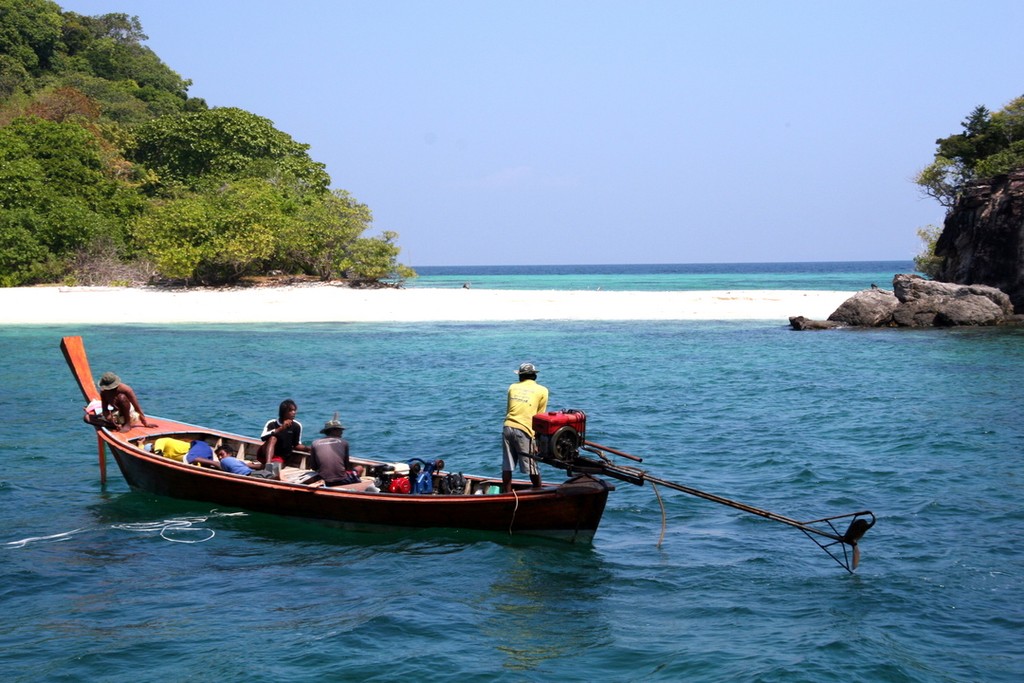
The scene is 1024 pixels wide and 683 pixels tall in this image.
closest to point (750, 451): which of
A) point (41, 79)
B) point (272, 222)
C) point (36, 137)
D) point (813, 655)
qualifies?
point (813, 655)

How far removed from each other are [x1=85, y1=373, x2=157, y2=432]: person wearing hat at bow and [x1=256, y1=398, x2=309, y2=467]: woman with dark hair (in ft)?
7.52

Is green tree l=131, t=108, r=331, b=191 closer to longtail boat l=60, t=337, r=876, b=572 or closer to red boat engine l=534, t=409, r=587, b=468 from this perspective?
longtail boat l=60, t=337, r=876, b=572

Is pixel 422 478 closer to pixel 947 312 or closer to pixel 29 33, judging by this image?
pixel 947 312

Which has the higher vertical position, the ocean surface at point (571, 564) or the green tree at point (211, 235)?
the green tree at point (211, 235)

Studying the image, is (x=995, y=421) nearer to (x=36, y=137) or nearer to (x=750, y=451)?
(x=750, y=451)

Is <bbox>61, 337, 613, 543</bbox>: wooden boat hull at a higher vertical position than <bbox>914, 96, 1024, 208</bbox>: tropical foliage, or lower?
lower

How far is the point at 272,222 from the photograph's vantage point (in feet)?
150

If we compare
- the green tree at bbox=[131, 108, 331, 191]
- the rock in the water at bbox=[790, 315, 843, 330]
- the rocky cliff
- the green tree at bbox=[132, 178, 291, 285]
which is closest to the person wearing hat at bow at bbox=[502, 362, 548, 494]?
the rock in the water at bbox=[790, 315, 843, 330]

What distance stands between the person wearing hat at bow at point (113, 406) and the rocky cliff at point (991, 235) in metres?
34.0

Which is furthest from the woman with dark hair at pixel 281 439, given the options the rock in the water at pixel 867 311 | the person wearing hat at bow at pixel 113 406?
the rock in the water at pixel 867 311

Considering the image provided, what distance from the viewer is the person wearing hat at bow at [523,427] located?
37.1 feet

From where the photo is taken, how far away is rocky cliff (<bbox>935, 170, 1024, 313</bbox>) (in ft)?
124

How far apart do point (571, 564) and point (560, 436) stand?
1.44 meters

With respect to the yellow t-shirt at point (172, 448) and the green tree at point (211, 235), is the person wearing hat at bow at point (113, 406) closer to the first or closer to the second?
the yellow t-shirt at point (172, 448)
